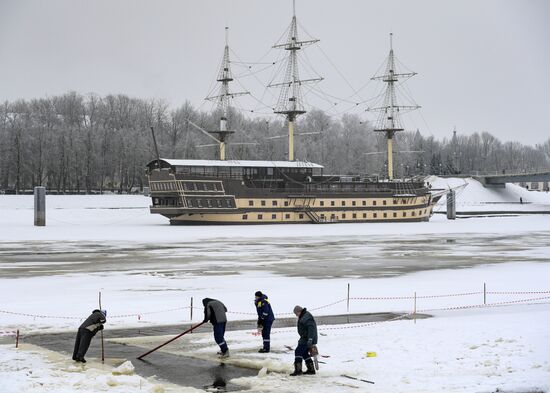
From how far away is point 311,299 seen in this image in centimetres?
2520

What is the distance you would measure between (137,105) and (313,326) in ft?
402

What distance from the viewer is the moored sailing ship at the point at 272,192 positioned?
77000mm

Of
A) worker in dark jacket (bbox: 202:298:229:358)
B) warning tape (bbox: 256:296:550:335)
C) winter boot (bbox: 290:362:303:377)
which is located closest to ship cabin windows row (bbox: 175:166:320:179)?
warning tape (bbox: 256:296:550:335)

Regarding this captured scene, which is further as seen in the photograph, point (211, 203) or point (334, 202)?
point (334, 202)

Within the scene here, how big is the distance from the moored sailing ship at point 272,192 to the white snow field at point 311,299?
1962 cm

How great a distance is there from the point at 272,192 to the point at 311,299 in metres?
56.8

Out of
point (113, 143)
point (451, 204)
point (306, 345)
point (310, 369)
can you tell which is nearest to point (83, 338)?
point (306, 345)

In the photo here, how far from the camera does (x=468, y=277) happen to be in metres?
31.5

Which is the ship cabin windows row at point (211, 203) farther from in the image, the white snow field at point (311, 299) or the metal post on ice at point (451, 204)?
the metal post on ice at point (451, 204)

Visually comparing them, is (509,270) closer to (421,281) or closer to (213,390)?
(421,281)

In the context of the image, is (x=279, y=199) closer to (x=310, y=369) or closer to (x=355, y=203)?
(x=355, y=203)

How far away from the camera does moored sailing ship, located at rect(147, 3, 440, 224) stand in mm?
77000

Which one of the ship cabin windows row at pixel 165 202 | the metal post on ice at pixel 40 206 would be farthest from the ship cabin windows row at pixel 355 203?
the metal post on ice at pixel 40 206

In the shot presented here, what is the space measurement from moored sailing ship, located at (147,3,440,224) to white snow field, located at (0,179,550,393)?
19.6 metres
